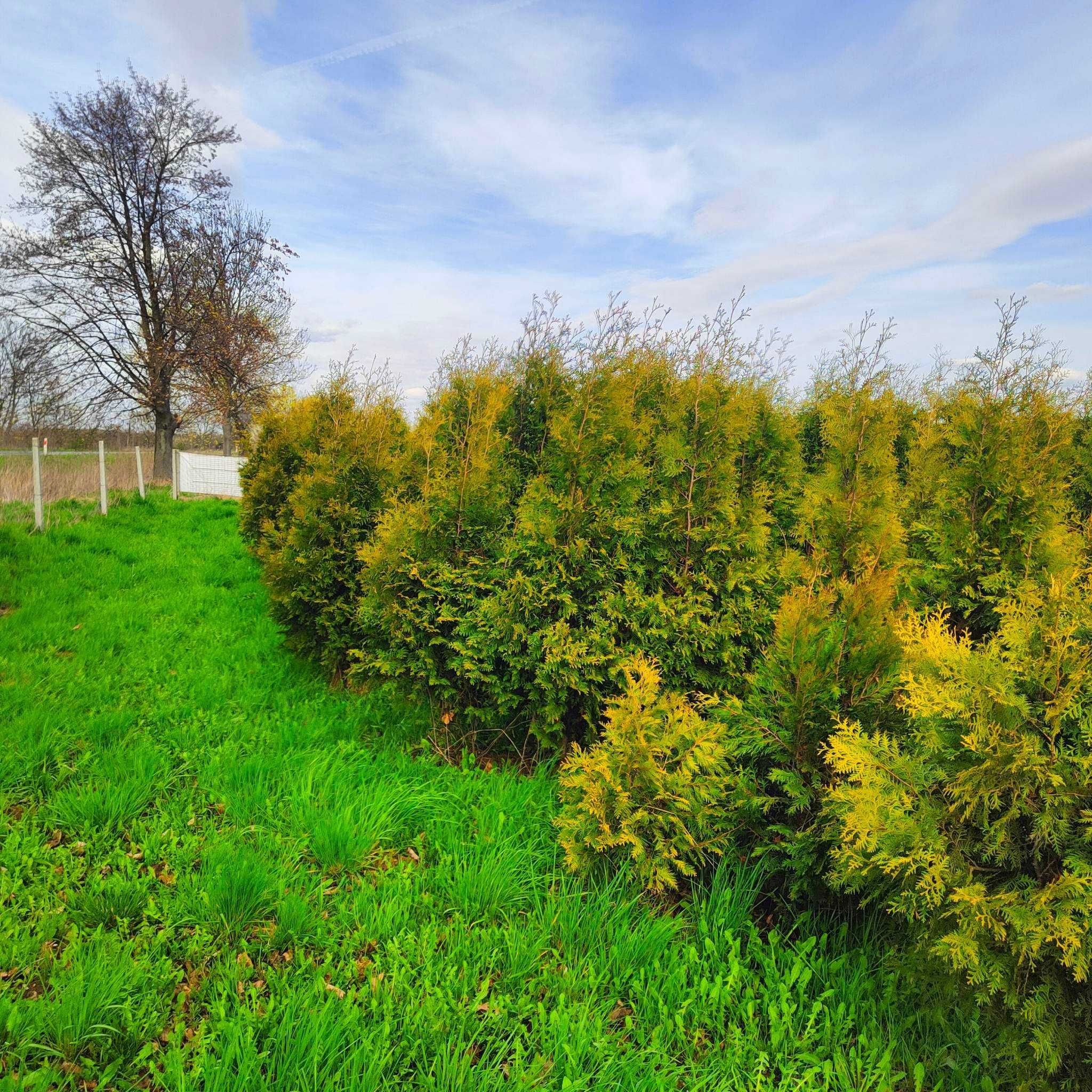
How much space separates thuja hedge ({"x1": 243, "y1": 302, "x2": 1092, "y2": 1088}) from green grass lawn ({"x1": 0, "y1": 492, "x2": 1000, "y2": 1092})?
0.33 metres

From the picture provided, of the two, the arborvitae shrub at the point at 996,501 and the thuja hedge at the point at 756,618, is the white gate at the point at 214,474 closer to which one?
the thuja hedge at the point at 756,618

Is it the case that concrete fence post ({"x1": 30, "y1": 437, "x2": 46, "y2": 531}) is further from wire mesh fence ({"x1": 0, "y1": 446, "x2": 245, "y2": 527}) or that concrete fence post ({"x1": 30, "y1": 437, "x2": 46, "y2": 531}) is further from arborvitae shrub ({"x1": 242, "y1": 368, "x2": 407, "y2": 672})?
arborvitae shrub ({"x1": 242, "y1": 368, "x2": 407, "y2": 672})

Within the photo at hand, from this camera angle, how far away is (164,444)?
2069 centimetres

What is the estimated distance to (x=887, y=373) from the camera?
4.72 metres

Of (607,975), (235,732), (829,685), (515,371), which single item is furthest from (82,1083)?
(515,371)

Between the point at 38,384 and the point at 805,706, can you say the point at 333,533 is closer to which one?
the point at 805,706

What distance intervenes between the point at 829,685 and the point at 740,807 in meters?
0.65

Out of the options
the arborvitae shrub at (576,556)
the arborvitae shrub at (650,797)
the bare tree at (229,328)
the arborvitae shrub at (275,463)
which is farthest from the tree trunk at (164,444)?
the arborvitae shrub at (650,797)

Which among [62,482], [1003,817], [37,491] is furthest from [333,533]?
[62,482]

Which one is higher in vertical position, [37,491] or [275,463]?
[275,463]

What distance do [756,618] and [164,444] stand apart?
2228 centimetres

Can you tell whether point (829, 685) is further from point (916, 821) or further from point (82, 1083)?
point (82, 1083)

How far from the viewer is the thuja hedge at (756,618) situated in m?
1.86

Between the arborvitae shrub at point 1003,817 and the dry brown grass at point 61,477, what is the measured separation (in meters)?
13.5
